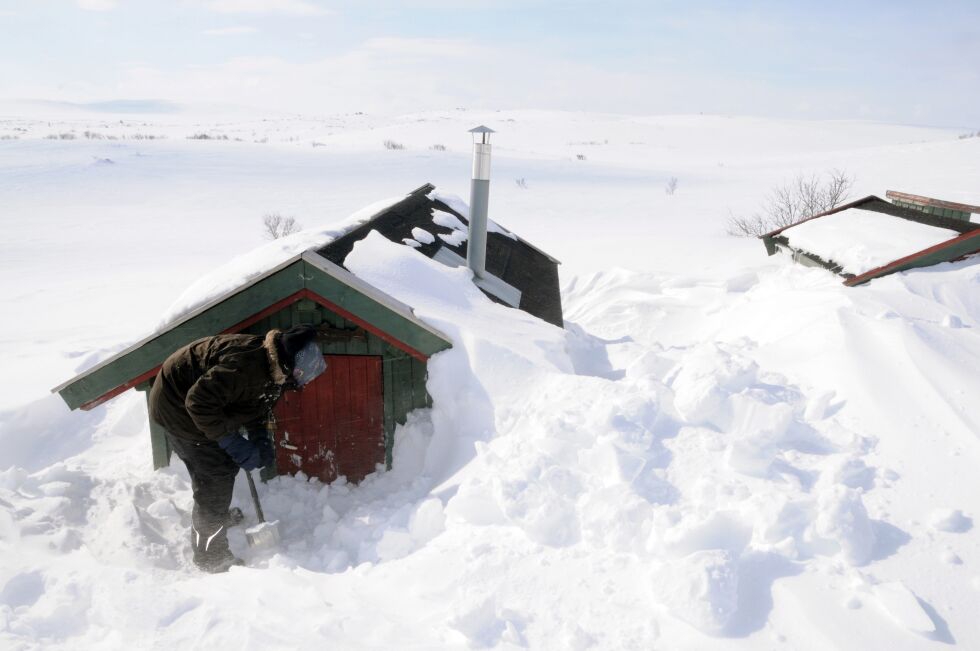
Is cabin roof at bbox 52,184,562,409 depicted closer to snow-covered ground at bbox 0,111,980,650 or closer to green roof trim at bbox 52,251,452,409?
green roof trim at bbox 52,251,452,409

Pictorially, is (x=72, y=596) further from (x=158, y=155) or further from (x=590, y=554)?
(x=158, y=155)

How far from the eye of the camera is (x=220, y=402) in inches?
165

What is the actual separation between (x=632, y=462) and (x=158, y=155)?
3246cm

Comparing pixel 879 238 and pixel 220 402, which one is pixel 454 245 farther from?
pixel 879 238

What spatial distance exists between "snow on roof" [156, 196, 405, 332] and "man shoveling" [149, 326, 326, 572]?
81cm

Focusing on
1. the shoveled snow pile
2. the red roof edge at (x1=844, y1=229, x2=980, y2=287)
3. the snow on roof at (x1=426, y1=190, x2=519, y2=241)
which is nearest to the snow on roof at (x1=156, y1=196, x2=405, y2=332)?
the shoveled snow pile

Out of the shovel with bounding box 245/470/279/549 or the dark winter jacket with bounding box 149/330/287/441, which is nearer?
the dark winter jacket with bounding box 149/330/287/441

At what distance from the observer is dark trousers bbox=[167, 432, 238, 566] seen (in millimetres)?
4531

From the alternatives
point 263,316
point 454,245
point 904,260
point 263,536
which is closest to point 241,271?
point 263,316

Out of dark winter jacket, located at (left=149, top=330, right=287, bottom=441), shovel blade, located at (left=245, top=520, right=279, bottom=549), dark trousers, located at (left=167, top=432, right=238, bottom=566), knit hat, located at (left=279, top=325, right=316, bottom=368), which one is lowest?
shovel blade, located at (left=245, top=520, right=279, bottom=549)

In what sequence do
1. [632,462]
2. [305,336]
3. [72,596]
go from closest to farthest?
[72,596] < [632,462] < [305,336]

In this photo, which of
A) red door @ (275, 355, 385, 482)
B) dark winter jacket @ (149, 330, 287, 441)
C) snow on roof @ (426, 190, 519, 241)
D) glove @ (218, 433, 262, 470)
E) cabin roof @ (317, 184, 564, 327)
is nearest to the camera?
dark winter jacket @ (149, 330, 287, 441)

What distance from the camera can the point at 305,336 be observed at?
421cm

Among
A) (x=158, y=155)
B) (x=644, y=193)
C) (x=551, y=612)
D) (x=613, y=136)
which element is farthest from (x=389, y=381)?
(x=613, y=136)
